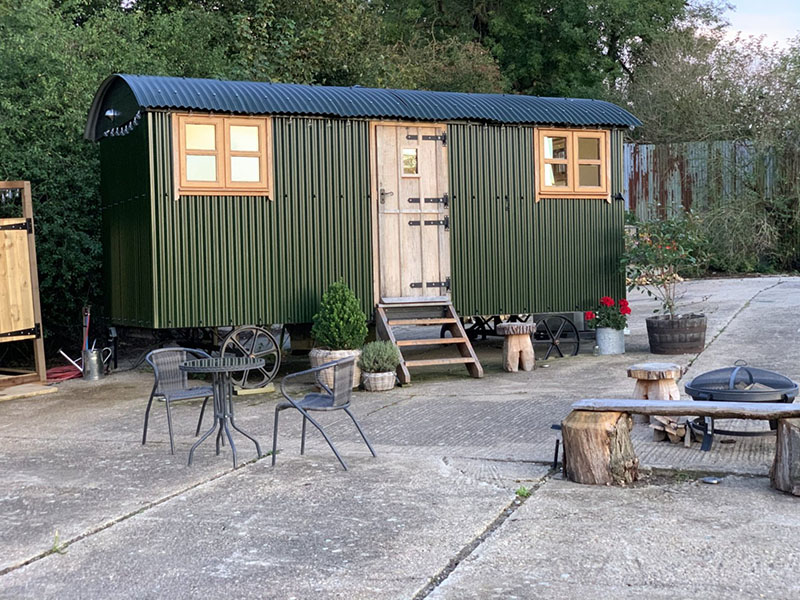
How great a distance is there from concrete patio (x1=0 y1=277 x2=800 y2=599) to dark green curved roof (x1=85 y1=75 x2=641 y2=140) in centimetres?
368

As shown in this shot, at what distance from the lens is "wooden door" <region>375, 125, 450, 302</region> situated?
11.1 meters

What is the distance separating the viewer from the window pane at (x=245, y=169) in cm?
1027

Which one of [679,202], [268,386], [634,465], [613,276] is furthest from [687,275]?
[634,465]

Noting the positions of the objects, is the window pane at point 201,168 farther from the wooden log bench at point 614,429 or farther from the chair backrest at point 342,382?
the wooden log bench at point 614,429

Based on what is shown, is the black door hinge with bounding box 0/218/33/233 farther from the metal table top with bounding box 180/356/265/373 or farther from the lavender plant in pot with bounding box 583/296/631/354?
the lavender plant in pot with bounding box 583/296/631/354

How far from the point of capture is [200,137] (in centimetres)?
1006

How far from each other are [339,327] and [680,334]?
429 cm

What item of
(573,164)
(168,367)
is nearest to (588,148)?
(573,164)

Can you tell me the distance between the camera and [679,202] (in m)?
21.3

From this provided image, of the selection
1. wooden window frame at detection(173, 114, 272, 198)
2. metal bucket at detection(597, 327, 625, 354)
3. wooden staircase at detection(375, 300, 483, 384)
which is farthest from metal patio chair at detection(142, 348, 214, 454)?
metal bucket at detection(597, 327, 625, 354)

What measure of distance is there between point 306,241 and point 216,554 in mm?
6540

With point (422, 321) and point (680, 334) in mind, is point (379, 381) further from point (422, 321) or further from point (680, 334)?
point (680, 334)

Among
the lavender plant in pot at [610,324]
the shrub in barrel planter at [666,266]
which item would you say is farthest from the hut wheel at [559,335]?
the shrub in barrel planter at [666,266]

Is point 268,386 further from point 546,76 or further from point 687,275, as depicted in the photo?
point 546,76
